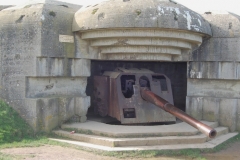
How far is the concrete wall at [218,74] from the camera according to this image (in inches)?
291

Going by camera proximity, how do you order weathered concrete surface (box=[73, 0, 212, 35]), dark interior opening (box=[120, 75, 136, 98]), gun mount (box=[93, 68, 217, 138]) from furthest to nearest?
dark interior opening (box=[120, 75, 136, 98]) < gun mount (box=[93, 68, 217, 138]) < weathered concrete surface (box=[73, 0, 212, 35])

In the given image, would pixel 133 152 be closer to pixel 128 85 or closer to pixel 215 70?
pixel 128 85

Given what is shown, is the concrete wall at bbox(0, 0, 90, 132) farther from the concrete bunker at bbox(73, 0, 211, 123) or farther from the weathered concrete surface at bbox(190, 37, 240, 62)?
the weathered concrete surface at bbox(190, 37, 240, 62)

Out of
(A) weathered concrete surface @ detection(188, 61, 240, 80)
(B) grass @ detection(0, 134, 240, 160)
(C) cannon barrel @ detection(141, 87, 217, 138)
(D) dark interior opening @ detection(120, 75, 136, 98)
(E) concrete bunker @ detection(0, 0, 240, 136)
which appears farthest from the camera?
(A) weathered concrete surface @ detection(188, 61, 240, 80)

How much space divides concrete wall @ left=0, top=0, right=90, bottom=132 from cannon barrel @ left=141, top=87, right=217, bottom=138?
174 centimetres

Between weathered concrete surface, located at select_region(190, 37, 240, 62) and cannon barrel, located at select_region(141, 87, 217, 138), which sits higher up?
weathered concrete surface, located at select_region(190, 37, 240, 62)

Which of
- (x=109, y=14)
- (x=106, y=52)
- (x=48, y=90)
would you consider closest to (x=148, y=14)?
(x=109, y=14)

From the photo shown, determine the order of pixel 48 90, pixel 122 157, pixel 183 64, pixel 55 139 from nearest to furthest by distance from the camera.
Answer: pixel 122 157 → pixel 55 139 → pixel 48 90 → pixel 183 64

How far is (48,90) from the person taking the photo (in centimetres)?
683

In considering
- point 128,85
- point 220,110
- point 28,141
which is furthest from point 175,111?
point 28,141

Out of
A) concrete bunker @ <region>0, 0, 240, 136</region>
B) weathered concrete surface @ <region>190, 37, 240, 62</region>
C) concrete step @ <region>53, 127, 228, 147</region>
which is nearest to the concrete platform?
concrete step @ <region>53, 127, 228, 147</region>

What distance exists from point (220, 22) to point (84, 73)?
3.41m

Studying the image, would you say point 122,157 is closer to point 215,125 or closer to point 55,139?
point 55,139

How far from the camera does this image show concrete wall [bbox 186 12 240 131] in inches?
291
